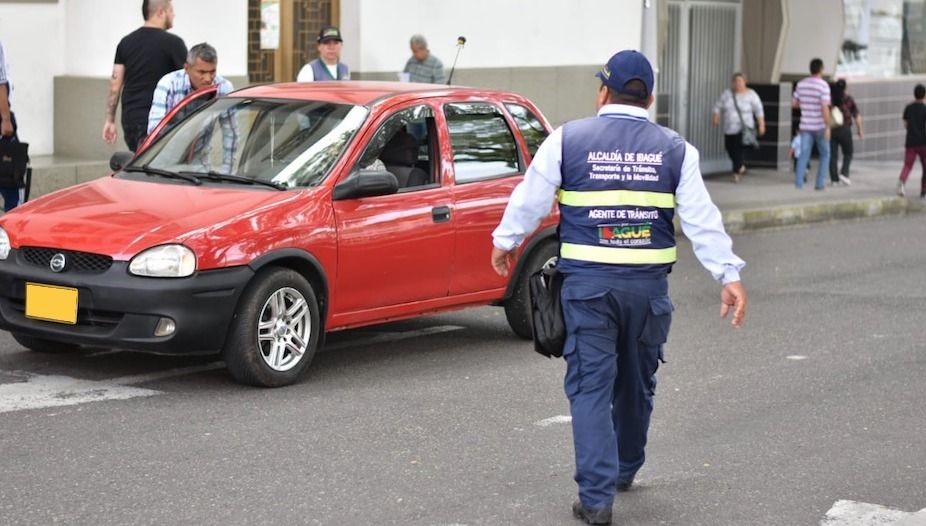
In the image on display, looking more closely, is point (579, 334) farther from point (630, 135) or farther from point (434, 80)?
point (434, 80)

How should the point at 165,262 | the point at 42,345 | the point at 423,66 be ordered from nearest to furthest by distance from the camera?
the point at 165,262
the point at 42,345
the point at 423,66

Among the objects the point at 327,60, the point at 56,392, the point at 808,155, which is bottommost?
the point at 56,392

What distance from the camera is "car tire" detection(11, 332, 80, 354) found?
8.86 m

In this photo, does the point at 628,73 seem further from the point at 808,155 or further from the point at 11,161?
the point at 808,155

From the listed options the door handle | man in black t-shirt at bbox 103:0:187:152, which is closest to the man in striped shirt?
man in black t-shirt at bbox 103:0:187:152

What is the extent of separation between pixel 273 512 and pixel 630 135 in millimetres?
1912

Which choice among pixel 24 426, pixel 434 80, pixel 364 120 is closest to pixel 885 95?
pixel 434 80

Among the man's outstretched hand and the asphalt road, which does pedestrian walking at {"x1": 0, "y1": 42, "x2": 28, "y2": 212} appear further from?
the man's outstretched hand

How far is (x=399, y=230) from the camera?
8859 millimetres

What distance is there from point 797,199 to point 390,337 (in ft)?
39.2

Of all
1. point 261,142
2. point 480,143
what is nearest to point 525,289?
point 480,143

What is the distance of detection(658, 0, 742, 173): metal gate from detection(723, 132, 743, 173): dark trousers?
0.80m

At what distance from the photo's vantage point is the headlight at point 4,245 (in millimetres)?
8359

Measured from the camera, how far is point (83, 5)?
15.8 metres
